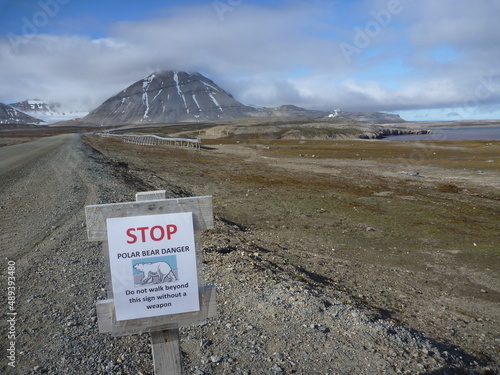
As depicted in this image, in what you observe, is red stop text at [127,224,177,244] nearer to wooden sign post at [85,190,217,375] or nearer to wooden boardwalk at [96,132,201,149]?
wooden sign post at [85,190,217,375]

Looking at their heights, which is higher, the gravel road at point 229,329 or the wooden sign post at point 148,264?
the wooden sign post at point 148,264

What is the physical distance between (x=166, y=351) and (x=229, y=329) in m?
2.10

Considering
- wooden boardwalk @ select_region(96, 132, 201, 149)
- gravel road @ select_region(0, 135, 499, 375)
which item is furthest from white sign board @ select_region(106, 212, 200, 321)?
wooden boardwalk @ select_region(96, 132, 201, 149)

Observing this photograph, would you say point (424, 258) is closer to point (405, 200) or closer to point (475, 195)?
point (405, 200)

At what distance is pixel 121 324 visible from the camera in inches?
118

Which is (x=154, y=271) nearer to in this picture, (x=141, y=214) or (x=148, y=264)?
(x=148, y=264)

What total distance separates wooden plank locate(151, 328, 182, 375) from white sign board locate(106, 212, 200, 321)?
250 millimetres

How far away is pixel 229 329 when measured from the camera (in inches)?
202

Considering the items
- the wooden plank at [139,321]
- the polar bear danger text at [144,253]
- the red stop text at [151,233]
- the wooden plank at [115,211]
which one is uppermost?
the wooden plank at [115,211]

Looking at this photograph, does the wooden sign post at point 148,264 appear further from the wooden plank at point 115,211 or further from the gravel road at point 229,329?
the gravel road at point 229,329

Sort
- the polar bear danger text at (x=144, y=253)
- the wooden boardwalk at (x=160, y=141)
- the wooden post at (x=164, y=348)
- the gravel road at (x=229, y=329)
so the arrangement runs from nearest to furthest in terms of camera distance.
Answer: the polar bear danger text at (x=144, y=253) < the wooden post at (x=164, y=348) < the gravel road at (x=229, y=329) < the wooden boardwalk at (x=160, y=141)

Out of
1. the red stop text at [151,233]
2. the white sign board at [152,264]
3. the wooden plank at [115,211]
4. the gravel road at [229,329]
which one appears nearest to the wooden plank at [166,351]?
the white sign board at [152,264]

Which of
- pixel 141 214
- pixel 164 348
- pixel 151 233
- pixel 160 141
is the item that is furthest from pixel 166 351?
pixel 160 141

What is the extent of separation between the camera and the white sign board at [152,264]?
2.93 metres
